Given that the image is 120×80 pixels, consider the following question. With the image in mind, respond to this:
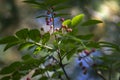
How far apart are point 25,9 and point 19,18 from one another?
0.14 metres

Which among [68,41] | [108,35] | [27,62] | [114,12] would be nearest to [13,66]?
[27,62]

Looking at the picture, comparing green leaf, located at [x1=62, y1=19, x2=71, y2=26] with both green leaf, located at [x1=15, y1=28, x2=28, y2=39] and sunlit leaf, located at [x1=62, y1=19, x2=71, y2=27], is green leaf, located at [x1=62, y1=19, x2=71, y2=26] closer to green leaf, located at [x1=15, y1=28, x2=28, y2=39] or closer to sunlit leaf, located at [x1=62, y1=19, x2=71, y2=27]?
sunlit leaf, located at [x1=62, y1=19, x2=71, y2=27]

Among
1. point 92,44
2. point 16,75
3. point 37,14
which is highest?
point 92,44

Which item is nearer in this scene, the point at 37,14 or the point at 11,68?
the point at 11,68

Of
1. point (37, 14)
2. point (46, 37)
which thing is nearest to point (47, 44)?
point (46, 37)

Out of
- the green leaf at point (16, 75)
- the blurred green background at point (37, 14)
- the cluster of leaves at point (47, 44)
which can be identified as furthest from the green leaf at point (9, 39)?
the blurred green background at point (37, 14)

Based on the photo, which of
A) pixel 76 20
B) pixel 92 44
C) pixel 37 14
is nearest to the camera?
pixel 92 44

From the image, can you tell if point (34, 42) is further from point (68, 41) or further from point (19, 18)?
point (19, 18)

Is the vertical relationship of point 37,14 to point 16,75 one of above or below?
below

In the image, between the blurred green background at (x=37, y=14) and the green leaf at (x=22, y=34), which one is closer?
the green leaf at (x=22, y=34)

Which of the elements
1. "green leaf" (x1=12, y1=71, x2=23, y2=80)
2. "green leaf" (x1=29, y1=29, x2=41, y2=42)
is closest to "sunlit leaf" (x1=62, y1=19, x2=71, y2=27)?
"green leaf" (x1=29, y1=29, x2=41, y2=42)

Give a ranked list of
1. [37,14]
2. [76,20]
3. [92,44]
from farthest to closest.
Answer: [37,14] < [76,20] < [92,44]

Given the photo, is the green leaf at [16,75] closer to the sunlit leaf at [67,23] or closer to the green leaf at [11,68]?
the green leaf at [11,68]

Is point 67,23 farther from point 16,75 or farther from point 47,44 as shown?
point 16,75
